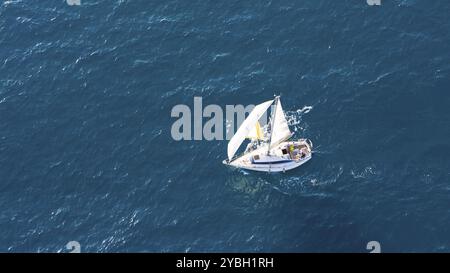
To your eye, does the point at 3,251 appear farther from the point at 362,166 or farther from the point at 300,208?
the point at 362,166

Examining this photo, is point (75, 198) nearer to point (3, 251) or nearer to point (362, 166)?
point (3, 251)
